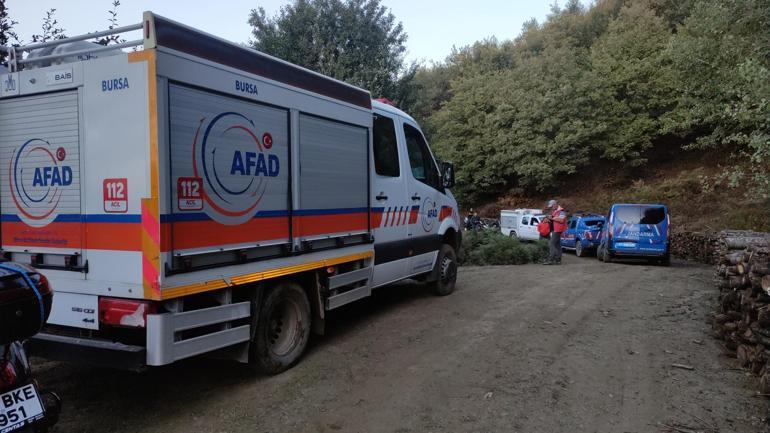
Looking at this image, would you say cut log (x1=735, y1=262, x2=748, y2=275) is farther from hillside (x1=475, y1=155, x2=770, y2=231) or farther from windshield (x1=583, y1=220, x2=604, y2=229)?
windshield (x1=583, y1=220, x2=604, y2=229)

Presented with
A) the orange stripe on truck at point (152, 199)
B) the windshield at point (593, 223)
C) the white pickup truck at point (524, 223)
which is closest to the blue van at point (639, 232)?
the windshield at point (593, 223)

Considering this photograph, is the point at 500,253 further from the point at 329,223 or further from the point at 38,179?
the point at 38,179

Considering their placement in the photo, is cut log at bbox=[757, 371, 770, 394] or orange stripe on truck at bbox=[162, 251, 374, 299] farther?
cut log at bbox=[757, 371, 770, 394]

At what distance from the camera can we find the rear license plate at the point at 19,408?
2.58 m

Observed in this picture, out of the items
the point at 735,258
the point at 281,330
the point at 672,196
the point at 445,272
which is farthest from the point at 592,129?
the point at 281,330

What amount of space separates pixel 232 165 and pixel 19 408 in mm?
2210

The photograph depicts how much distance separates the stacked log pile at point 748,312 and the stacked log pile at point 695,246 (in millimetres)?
11927

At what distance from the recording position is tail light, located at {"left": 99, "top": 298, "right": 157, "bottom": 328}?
11.9 feet

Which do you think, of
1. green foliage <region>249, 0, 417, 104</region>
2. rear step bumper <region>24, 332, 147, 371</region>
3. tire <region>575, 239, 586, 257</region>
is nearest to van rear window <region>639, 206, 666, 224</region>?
tire <region>575, 239, 586, 257</region>

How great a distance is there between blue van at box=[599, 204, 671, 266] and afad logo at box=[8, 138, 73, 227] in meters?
15.3

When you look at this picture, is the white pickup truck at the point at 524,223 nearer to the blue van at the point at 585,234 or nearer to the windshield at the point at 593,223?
the blue van at the point at 585,234

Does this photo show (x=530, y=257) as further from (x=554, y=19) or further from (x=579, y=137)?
(x=554, y=19)

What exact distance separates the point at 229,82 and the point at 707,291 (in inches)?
359

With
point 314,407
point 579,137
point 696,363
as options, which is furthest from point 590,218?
point 314,407
